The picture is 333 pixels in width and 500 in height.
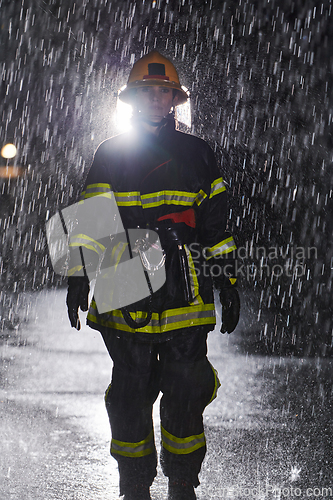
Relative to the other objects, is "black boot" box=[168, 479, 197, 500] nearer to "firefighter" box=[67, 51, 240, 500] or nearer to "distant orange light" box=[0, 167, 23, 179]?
"firefighter" box=[67, 51, 240, 500]

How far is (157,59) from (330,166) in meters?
4.61

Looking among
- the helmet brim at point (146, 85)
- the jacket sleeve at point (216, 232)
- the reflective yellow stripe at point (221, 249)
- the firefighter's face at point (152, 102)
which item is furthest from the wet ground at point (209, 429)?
the helmet brim at point (146, 85)

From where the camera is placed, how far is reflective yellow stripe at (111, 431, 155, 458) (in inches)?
79.4

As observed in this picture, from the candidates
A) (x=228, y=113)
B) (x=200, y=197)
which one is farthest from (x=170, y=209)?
(x=228, y=113)

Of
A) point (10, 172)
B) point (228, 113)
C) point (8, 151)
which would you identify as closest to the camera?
point (228, 113)

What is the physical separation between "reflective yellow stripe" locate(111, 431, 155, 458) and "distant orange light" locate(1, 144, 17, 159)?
432 inches

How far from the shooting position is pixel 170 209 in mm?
2111

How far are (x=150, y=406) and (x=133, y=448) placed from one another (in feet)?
0.65

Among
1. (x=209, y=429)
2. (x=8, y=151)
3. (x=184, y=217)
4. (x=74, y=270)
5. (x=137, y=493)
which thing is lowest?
(x=209, y=429)

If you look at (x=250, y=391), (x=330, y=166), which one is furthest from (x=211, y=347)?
(x=330, y=166)

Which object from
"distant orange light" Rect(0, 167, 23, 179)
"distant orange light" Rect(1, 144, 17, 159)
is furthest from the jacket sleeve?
"distant orange light" Rect(0, 167, 23, 179)

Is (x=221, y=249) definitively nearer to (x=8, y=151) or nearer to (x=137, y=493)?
(x=137, y=493)

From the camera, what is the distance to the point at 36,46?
29.3ft

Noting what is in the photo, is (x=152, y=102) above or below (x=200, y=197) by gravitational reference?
above
